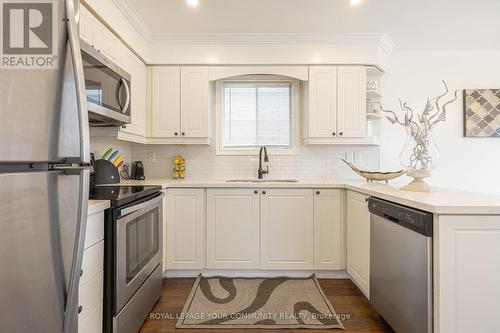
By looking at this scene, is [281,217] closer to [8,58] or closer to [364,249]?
[364,249]

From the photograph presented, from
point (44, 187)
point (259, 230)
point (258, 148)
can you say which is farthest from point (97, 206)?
point (258, 148)

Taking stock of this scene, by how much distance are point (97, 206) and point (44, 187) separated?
59 cm

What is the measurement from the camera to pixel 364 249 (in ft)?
6.95

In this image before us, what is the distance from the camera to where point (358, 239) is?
2.25 metres

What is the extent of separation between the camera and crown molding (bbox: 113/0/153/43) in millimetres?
2197

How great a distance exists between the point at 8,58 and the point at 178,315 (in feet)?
6.22

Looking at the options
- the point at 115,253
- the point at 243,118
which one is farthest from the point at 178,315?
the point at 243,118

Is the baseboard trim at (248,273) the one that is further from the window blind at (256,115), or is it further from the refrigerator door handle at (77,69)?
the refrigerator door handle at (77,69)

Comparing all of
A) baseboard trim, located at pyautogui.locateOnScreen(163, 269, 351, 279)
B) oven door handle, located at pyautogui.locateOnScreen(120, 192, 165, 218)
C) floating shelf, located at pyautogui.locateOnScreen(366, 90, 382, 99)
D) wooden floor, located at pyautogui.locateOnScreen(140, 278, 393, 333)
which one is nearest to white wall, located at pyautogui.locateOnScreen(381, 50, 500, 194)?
floating shelf, located at pyautogui.locateOnScreen(366, 90, 382, 99)

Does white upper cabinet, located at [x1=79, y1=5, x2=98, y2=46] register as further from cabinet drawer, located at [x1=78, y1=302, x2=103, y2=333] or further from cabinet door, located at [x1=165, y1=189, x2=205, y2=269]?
cabinet drawer, located at [x1=78, y1=302, x2=103, y2=333]

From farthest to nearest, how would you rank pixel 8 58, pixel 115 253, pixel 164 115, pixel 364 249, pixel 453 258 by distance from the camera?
pixel 164 115
pixel 364 249
pixel 115 253
pixel 453 258
pixel 8 58

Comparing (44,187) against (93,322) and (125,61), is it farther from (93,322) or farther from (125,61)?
(125,61)

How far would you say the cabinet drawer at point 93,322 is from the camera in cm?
126

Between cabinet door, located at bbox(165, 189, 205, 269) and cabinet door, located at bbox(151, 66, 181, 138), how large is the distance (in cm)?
75
